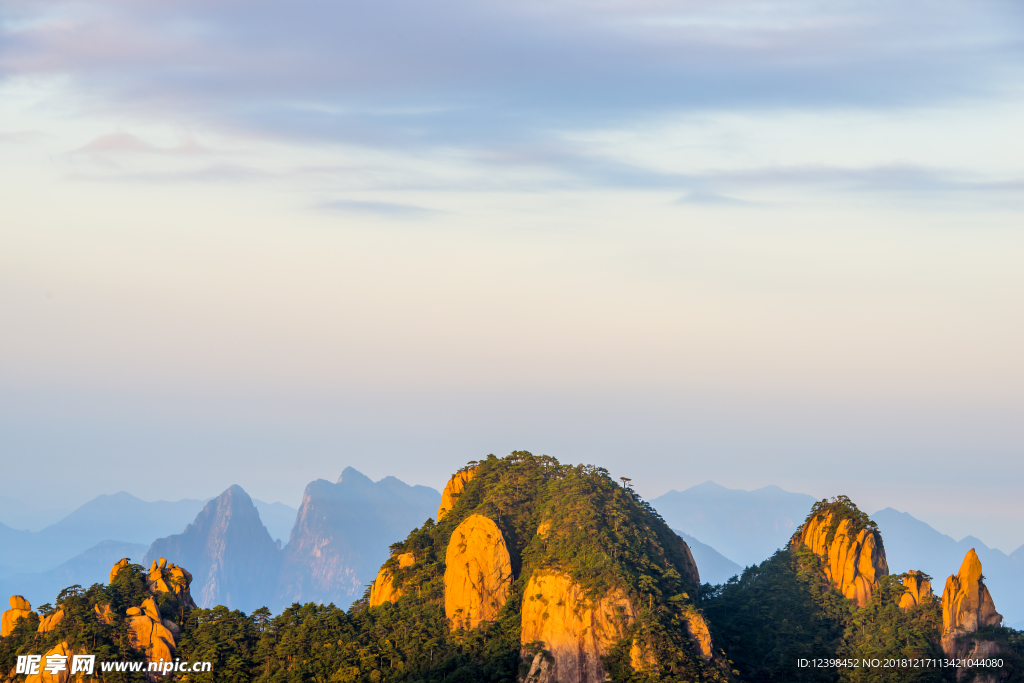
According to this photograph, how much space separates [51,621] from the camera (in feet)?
328

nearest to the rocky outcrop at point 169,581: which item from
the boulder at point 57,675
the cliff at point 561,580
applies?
the boulder at point 57,675

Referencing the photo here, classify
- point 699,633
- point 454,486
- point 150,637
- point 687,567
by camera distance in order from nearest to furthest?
point 150,637
point 699,633
point 687,567
point 454,486

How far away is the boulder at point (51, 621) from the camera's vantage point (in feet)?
327

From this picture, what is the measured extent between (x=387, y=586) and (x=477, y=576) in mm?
12341

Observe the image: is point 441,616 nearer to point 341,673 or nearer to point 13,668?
point 341,673

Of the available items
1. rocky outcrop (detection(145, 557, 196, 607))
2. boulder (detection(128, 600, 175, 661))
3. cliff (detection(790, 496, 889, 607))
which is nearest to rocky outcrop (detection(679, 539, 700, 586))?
cliff (detection(790, 496, 889, 607))

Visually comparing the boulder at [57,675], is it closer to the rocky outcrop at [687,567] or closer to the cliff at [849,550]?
the rocky outcrop at [687,567]

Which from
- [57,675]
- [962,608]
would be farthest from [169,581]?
[962,608]

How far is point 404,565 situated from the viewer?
111m

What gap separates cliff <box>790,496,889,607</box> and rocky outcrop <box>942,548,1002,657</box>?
334 inches

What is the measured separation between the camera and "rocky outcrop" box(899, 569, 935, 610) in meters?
106

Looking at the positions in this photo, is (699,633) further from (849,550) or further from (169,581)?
(169,581)

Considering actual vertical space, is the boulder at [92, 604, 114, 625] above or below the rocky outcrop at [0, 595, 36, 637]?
below

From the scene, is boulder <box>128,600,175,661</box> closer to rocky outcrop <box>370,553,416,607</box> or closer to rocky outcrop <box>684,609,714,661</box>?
rocky outcrop <box>370,553,416,607</box>
